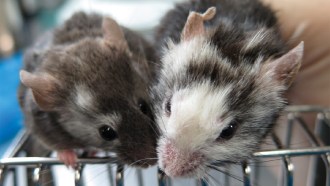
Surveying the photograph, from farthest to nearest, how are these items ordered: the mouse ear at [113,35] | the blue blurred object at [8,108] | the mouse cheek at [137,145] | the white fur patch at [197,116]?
1. the blue blurred object at [8,108]
2. the mouse ear at [113,35]
3. the mouse cheek at [137,145]
4. the white fur patch at [197,116]

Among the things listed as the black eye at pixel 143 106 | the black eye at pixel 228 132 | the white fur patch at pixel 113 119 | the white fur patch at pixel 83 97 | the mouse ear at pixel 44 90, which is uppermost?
the mouse ear at pixel 44 90

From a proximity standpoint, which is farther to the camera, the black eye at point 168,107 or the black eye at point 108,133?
the black eye at point 108,133

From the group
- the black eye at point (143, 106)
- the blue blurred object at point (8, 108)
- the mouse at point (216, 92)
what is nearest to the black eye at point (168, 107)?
the mouse at point (216, 92)

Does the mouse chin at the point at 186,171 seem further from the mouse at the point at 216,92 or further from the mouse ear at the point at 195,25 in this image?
the mouse ear at the point at 195,25

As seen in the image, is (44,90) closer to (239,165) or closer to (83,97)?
(83,97)

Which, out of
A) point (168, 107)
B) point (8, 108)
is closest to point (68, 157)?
point (168, 107)

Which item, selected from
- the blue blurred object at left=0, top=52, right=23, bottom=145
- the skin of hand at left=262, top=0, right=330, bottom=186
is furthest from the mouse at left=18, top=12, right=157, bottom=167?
the blue blurred object at left=0, top=52, right=23, bottom=145

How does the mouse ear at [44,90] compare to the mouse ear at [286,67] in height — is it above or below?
above
